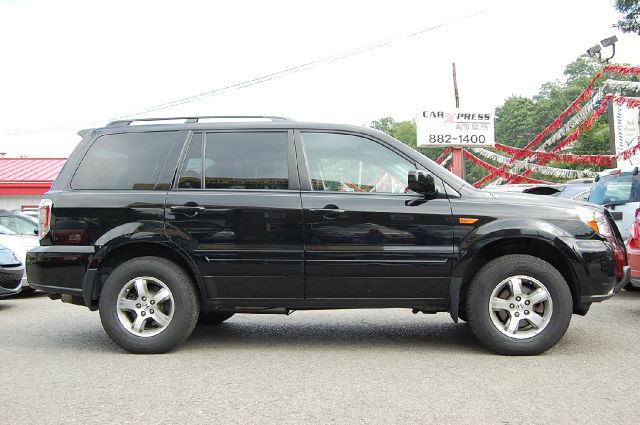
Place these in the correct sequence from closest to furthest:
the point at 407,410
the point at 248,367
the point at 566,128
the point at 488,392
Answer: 1. the point at 407,410
2. the point at 488,392
3. the point at 248,367
4. the point at 566,128

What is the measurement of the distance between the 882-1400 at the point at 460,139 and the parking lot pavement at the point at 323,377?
18271 millimetres

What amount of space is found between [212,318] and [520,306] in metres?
3.14

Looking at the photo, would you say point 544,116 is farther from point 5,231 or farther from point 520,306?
point 520,306

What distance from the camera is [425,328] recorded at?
6266 millimetres

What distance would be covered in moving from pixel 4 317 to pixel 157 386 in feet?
14.3

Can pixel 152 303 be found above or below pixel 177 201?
below

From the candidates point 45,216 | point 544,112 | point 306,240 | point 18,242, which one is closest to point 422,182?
point 306,240

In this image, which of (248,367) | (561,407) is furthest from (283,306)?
(561,407)

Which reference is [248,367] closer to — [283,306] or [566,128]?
[283,306]

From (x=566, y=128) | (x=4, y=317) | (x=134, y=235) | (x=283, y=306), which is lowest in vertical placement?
(x=4, y=317)

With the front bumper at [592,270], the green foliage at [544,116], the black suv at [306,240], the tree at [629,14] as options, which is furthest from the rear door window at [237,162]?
the green foliage at [544,116]

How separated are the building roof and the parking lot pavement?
2278cm

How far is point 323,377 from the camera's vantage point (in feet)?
14.5

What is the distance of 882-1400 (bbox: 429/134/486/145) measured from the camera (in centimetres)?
2435
